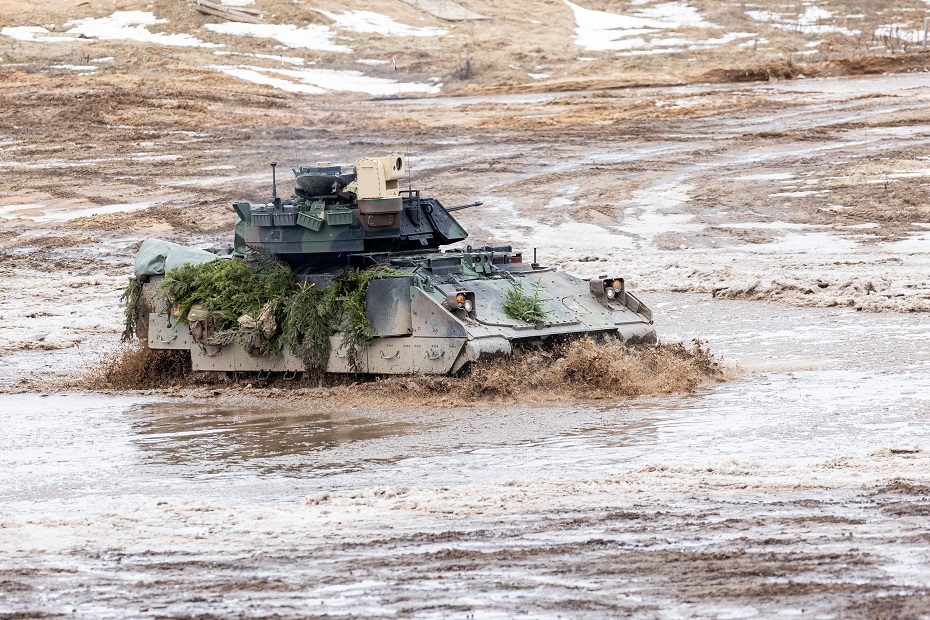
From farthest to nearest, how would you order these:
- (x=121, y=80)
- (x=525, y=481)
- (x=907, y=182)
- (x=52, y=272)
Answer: (x=121, y=80), (x=907, y=182), (x=52, y=272), (x=525, y=481)

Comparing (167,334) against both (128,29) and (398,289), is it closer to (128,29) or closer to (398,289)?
(398,289)

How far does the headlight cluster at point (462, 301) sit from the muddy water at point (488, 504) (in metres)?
1.00

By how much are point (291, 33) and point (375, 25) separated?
284 cm

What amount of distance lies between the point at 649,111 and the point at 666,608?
28.8 metres

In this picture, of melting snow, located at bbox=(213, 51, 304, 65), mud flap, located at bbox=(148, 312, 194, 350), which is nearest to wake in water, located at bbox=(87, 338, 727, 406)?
mud flap, located at bbox=(148, 312, 194, 350)

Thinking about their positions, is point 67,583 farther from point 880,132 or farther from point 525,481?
point 880,132

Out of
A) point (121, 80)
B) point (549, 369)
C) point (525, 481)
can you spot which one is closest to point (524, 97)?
point (121, 80)

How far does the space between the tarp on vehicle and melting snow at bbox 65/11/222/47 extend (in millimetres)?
27035

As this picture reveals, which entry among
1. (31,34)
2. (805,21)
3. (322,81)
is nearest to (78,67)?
(31,34)

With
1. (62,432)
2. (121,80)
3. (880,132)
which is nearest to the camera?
(62,432)

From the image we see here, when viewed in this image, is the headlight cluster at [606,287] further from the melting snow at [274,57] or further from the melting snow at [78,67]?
the melting snow at [274,57]

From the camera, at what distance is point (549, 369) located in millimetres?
13977

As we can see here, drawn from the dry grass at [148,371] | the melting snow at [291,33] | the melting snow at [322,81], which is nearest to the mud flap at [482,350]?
the dry grass at [148,371]

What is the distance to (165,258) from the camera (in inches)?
656
